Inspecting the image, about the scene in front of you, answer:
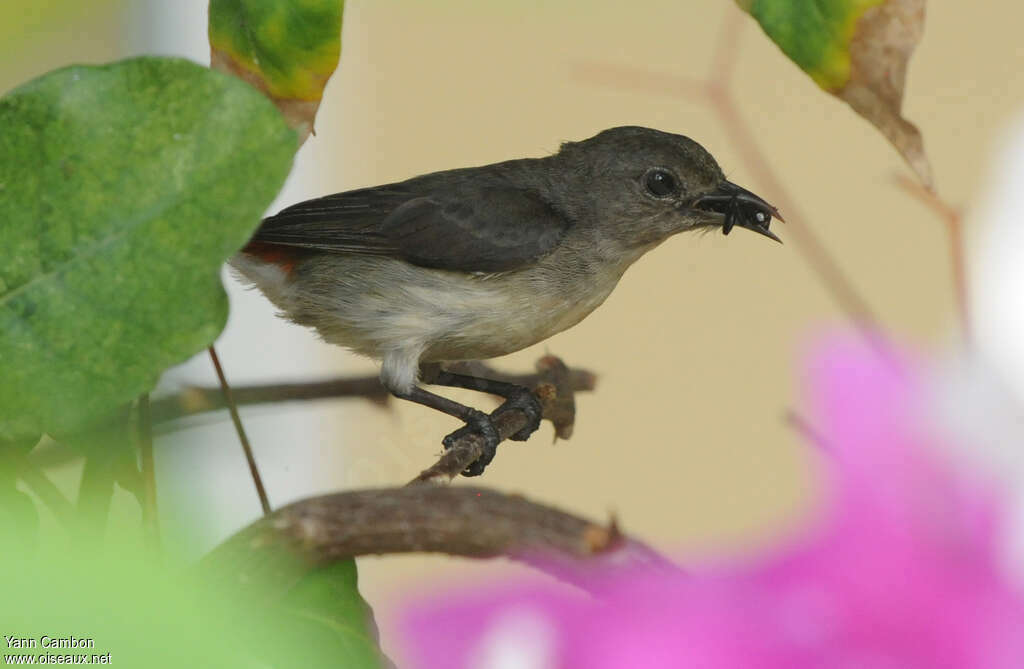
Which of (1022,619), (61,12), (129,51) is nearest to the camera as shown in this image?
(1022,619)

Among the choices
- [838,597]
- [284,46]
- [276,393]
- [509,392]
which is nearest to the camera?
[838,597]

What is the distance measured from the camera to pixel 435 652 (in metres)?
0.24

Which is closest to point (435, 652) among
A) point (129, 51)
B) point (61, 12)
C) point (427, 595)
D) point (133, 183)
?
point (427, 595)

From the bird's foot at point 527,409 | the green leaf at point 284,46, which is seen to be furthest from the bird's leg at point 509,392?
the green leaf at point 284,46

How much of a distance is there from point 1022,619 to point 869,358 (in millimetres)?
84

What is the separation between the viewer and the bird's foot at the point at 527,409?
0.58 meters

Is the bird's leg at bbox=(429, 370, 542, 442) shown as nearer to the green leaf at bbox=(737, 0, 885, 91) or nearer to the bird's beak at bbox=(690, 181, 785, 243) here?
the bird's beak at bbox=(690, 181, 785, 243)

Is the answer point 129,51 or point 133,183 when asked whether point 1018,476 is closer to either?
point 133,183

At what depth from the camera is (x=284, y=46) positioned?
0.35 metres

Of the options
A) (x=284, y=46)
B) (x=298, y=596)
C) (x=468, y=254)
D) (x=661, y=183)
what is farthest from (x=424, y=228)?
(x=298, y=596)

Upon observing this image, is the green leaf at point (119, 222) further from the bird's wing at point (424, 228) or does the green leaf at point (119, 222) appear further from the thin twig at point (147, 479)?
the bird's wing at point (424, 228)

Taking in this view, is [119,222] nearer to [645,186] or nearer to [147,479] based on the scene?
[147,479]

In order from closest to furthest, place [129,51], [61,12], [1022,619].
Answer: [1022,619], [61,12], [129,51]

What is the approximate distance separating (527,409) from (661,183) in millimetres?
155
